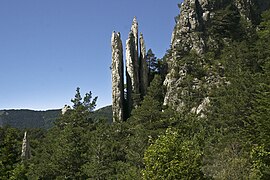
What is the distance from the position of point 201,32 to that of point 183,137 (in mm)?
32725

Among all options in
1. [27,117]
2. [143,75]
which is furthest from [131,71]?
[27,117]

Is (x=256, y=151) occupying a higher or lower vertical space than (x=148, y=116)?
lower

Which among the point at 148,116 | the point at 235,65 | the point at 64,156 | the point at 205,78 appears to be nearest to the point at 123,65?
the point at 205,78

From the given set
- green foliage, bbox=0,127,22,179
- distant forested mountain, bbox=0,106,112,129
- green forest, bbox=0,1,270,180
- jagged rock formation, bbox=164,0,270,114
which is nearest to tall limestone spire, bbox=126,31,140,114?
green forest, bbox=0,1,270,180

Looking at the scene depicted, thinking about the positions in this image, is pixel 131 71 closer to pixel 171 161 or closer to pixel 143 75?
pixel 143 75

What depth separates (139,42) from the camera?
207 ft

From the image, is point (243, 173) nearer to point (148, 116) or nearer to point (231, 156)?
point (231, 156)

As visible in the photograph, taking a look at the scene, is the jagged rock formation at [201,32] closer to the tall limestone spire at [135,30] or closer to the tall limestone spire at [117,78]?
the tall limestone spire at [135,30]

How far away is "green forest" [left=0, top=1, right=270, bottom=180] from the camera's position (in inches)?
950

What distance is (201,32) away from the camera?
59.1 meters

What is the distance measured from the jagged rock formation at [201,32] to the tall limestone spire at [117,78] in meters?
7.54

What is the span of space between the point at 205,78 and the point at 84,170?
27564 mm

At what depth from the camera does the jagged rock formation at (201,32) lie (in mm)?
53469

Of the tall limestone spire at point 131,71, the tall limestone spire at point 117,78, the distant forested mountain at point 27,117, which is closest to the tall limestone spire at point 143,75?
the tall limestone spire at point 131,71
